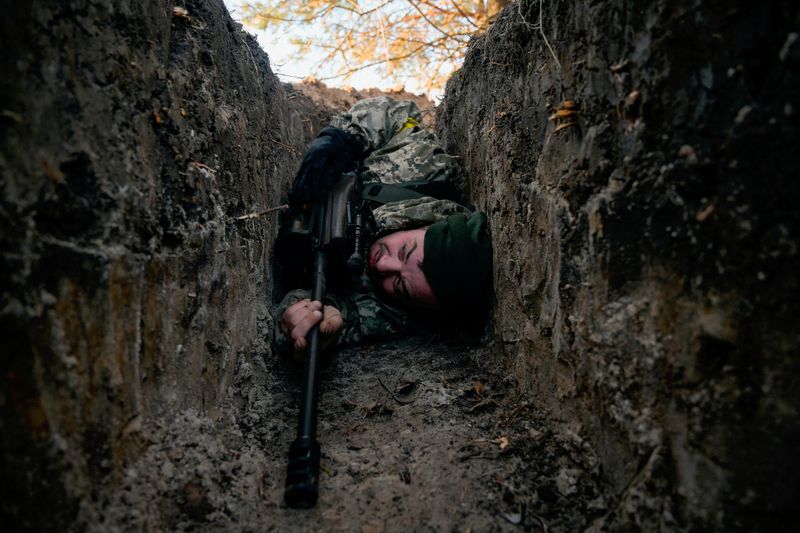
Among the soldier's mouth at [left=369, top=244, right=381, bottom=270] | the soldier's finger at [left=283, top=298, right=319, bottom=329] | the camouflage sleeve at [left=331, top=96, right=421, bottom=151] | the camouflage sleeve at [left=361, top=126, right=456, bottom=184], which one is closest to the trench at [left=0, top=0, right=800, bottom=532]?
the soldier's finger at [left=283, top=298, right=319, bottom=329]

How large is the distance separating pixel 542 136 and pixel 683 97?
0.69 meters

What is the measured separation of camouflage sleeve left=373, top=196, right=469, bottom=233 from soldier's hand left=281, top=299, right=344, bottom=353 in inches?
25.9

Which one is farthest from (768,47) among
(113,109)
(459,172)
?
(459,172)

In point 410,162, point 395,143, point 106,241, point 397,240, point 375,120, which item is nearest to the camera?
point 106,241

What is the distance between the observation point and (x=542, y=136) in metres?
1.64

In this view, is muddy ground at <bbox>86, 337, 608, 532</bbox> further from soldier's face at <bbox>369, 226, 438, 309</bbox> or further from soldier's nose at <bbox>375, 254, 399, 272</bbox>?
soldier's nose at <bbox>375, 254, 399, 272</bbox>

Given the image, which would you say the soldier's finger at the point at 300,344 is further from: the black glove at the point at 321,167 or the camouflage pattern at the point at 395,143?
the camouflage pattern at the point at 395,143

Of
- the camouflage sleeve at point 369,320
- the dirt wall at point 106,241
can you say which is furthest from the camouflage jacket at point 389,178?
the dirt wall at point 106,241

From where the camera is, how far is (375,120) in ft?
10.7

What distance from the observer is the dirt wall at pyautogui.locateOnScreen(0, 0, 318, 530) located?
2.77 feet

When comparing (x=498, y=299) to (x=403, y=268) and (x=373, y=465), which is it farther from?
(x=373, y=465)

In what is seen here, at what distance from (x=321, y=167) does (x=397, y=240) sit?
25.1 inches

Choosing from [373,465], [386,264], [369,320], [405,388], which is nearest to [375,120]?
[386,264]

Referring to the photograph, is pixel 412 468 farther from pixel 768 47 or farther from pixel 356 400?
pixel 768 47
